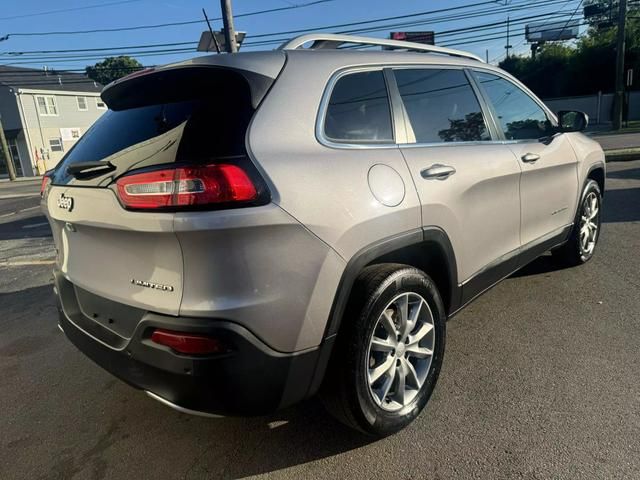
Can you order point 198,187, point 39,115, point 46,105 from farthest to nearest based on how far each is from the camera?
point 46,105, point 39,115, point 198,187

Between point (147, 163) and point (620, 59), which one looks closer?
point (147, 163)

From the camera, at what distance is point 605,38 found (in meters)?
38.5

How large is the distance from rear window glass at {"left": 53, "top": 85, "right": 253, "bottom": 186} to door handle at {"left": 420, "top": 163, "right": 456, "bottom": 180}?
40.4 inches

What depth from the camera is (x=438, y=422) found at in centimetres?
253

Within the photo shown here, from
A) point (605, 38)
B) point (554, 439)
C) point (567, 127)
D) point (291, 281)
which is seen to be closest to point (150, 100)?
point (291, 281)

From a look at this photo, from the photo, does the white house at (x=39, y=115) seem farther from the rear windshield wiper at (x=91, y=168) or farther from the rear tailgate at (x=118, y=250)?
the rear windshield wiper at (x=91, y=168)

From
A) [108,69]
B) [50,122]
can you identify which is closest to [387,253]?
[50,122]

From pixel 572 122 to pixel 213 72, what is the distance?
3.42m

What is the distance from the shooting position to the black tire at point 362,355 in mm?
2172

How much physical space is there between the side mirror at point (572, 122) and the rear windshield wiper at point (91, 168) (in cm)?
355

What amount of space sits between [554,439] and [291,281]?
1.55 m

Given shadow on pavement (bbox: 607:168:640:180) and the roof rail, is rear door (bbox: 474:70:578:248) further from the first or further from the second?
shadow on pavement (bbox: 607:168:640:180)

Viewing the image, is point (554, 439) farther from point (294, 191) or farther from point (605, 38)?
point (605, 38)

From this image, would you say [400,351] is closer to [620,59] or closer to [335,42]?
[335,42]
